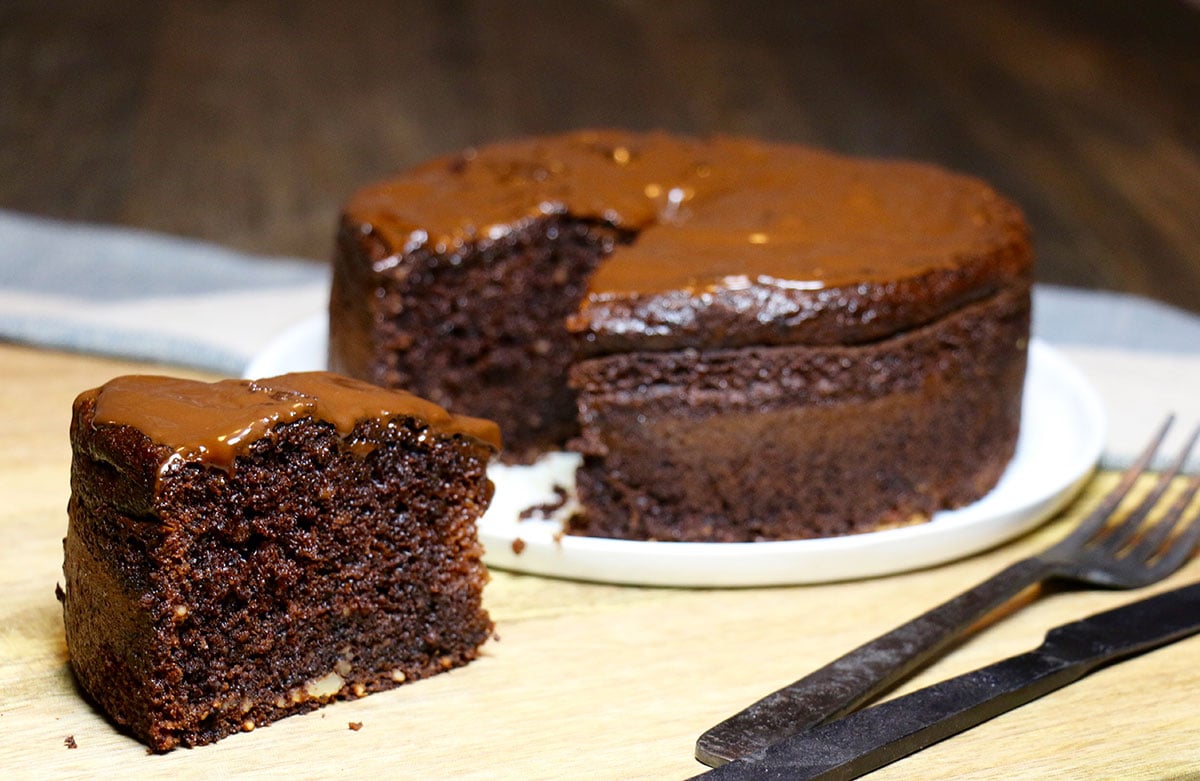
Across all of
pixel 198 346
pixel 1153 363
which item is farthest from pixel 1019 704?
pixel 198 346

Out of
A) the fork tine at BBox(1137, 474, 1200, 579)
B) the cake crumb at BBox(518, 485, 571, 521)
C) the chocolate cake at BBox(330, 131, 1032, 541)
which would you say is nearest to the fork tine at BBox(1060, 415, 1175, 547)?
the fork tine at BBox(1137, 474, 1200, 579)

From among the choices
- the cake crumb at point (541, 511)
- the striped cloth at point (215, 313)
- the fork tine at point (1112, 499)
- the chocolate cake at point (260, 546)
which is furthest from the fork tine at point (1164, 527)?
the chocolate cake at point (260, 546)

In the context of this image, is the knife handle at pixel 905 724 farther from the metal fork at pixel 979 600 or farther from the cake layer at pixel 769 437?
the cake layer at pixel 769 437

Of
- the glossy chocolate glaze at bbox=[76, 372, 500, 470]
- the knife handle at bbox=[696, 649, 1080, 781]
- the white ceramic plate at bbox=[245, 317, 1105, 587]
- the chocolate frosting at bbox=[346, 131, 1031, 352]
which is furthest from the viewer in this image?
the chocolate frosting at bbox=[346, 131, 1031, 352]

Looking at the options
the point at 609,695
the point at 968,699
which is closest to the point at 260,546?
the point at 609,695

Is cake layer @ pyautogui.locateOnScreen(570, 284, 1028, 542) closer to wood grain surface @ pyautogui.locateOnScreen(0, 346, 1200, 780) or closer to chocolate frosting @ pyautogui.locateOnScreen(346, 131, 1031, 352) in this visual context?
chocolate frosting @ pyautogui.locateOnScreen(346, 131, 1031, 352)

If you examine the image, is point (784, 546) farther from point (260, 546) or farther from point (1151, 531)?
point (260, 546)
